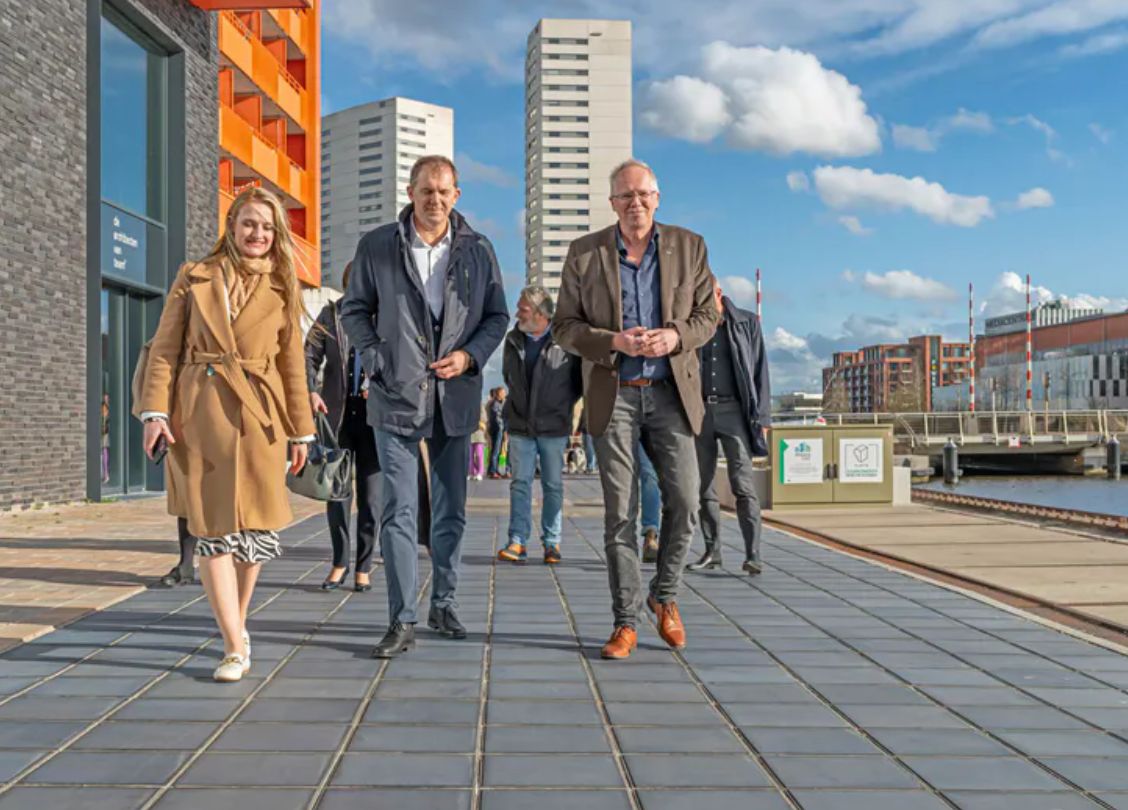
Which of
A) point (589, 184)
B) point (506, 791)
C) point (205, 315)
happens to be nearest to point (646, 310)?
point (205, 315)

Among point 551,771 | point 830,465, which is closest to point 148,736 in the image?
point 551,771

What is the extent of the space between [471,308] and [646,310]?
2.50 feet

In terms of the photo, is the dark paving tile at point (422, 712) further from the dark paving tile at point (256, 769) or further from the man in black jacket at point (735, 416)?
the man in black jacket at point (735, 416)

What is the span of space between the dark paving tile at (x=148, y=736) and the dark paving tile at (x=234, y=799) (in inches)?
16.1

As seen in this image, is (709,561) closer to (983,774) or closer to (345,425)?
(345,425)

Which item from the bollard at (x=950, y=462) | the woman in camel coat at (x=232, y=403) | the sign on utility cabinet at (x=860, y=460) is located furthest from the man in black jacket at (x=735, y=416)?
the bollard at (x=950, y=462)

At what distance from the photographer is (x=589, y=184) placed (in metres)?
175

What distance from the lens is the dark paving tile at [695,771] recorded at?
298 cm

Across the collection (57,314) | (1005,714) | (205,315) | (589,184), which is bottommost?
(1005,714)

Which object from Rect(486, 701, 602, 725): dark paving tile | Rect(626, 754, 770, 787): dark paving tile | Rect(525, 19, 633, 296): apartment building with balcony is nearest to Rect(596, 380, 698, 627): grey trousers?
Rect(486, 701, 602, 725): dark paving tile

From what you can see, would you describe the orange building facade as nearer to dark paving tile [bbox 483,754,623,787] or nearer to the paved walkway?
the paved walkway

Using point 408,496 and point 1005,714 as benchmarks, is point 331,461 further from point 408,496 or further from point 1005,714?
point 1005,714

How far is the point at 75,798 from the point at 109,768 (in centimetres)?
24

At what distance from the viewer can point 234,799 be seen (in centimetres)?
281
